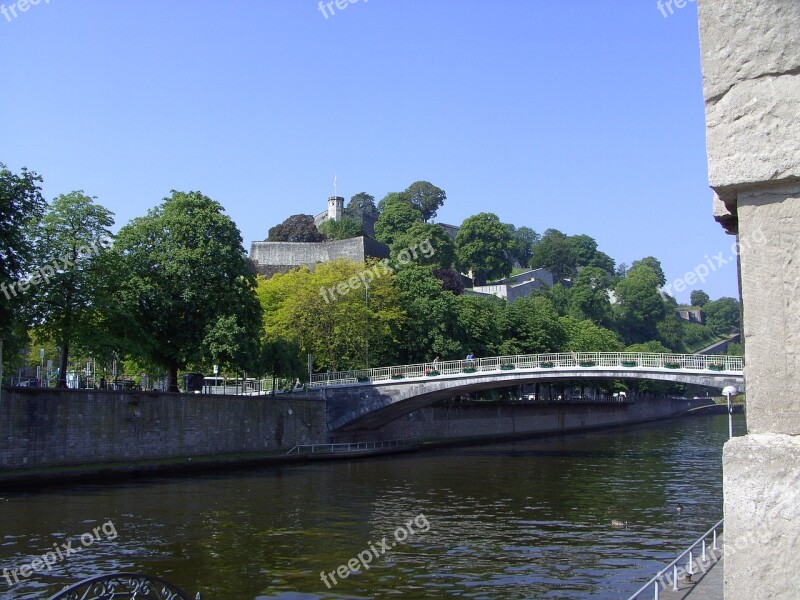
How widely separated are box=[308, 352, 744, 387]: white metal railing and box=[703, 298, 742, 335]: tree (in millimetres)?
112252

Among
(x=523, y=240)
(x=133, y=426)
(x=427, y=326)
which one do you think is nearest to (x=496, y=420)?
(x=427, y=326)

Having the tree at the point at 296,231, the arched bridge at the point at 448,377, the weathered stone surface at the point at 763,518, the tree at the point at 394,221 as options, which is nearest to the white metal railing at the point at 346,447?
the arched bridge at the point at 448,377

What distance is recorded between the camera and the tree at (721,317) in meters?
149

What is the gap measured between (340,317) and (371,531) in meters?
28.4

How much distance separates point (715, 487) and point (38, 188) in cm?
2396

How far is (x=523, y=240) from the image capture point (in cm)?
15338

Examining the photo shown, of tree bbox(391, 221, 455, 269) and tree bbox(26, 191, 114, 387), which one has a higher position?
tree bbox(391, 221, 455, 269)

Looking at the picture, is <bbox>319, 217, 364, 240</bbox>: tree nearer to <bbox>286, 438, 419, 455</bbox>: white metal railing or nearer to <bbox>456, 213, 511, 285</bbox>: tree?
<bbox>456, 213, 511, 285</bbox>: tree

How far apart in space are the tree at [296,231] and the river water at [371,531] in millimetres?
63009

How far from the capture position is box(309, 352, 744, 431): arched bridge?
3866cm

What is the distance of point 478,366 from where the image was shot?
4312 cm

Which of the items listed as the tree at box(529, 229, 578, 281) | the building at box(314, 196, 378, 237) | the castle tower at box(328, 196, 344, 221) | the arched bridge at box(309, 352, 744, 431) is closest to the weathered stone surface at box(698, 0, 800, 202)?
the arched bridge at box(309, 352, 744, 431)

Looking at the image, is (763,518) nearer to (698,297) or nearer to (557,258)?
(557,258)

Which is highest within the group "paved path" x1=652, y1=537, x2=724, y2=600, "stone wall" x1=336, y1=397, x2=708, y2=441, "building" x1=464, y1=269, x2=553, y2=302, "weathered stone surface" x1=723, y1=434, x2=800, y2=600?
"building" x1=464, y1=269, x2=553, y2=302
